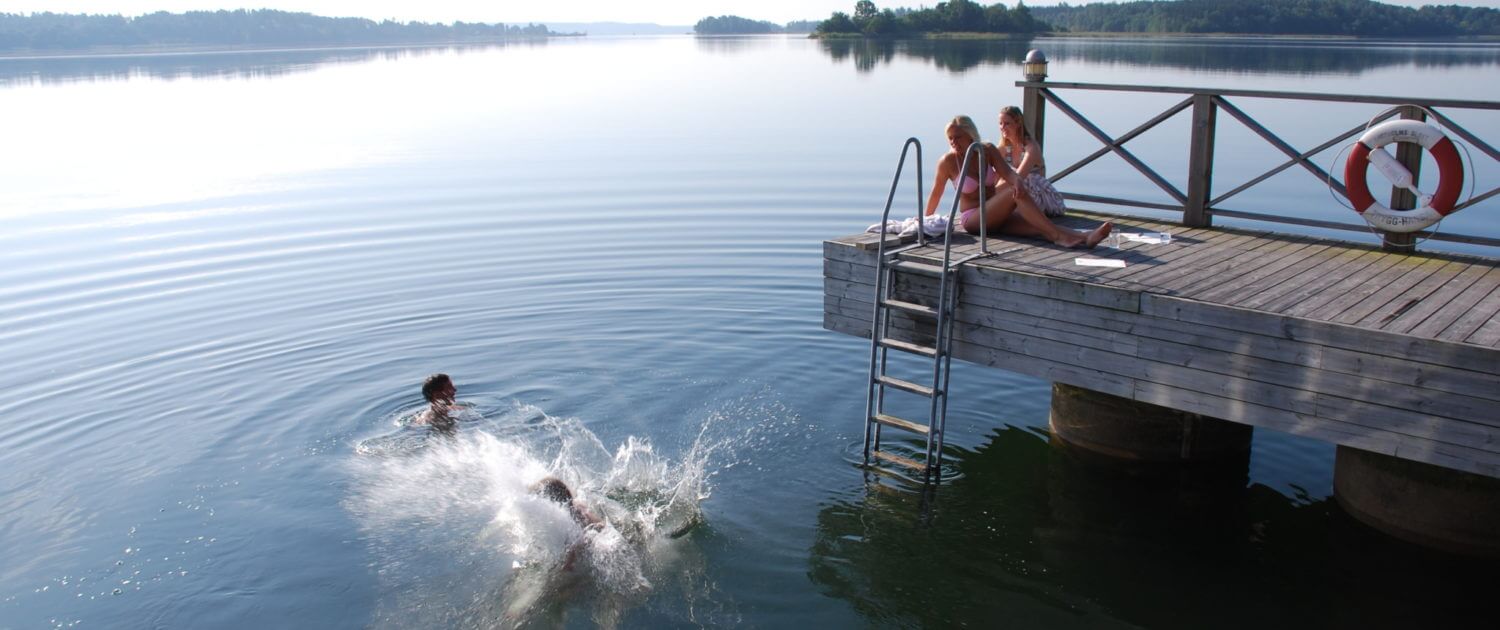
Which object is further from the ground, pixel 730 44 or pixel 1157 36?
pixel 730 44

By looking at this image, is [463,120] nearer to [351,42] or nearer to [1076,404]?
[1076,404]

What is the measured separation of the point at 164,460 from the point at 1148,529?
808cm

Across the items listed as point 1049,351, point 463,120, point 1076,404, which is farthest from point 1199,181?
point 463,120

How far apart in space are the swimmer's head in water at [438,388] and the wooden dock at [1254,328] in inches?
139

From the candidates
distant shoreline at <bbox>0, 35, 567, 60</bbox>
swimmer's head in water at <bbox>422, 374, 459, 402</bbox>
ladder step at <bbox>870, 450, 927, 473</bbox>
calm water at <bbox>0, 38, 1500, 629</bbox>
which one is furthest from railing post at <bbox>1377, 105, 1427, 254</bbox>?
distant shoreline at <bbox>0, 35, 567, 60</bbox>

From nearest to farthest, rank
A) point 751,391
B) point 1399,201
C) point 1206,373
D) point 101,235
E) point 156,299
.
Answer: point 1206,373 < point 1399,201 < point 751,391 < point 156,299 < point 101,235

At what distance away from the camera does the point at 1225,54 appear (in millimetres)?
57469

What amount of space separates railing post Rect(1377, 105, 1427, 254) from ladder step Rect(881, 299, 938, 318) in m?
3.56

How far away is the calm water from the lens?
7.46 meters

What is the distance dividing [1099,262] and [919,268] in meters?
1.29

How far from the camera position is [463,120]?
130 ft

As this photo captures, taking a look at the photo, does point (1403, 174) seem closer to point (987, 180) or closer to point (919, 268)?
point (987, 180)

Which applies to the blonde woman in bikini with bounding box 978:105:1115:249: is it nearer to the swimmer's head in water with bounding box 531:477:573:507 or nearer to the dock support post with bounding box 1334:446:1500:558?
the dock support post with bounding box 1334:446:1500:558

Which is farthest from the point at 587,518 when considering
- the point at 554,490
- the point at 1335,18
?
the point at 1335,18
